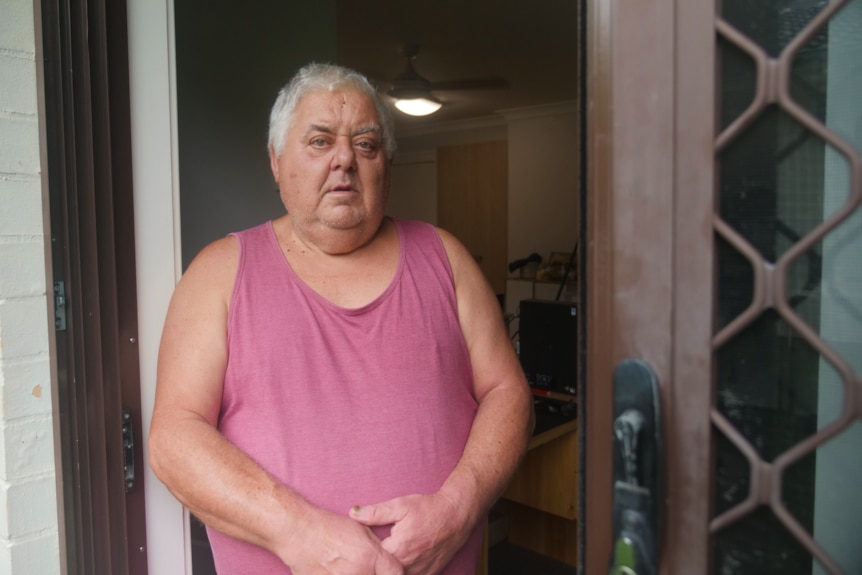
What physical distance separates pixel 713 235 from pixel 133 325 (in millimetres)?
1109

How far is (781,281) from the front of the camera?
0.48m

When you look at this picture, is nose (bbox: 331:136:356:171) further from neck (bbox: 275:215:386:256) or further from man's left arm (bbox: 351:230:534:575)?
man's left arm (bbox: 351:230:534:575)

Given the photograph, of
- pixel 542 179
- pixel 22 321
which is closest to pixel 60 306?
pixel 22 321

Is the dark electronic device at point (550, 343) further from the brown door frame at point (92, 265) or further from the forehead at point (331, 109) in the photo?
the brown door frame at point (92, 265)

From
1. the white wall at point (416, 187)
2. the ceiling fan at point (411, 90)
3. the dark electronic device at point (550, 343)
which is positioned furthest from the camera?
the white wall at point (416, 187)

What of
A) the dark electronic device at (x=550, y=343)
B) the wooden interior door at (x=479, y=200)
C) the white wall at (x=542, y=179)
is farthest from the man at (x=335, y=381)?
the wooden interior door at (x=479, y=200)

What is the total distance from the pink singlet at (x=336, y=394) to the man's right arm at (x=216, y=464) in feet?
0.11

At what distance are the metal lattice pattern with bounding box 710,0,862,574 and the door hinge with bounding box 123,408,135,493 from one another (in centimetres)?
111

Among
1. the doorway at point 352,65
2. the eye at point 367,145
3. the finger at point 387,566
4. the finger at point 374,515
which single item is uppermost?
the doorway at point 352,65

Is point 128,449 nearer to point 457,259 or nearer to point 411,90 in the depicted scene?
point 457,259

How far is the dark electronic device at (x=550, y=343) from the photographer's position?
9.85 feet

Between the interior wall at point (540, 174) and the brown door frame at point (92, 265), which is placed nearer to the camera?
the brown door frame at point (92, 265)

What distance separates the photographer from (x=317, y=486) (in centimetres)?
112

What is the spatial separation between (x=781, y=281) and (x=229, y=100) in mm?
2017
